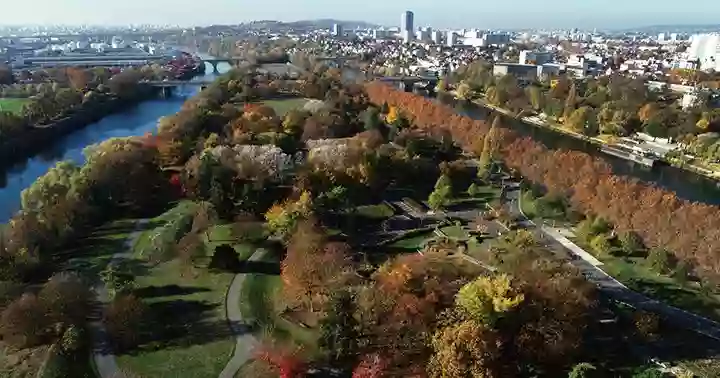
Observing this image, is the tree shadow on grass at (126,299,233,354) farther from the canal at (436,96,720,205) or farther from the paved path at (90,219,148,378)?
the canal at (436,96,720,205)

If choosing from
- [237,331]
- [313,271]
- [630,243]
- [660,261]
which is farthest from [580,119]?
[237,331]

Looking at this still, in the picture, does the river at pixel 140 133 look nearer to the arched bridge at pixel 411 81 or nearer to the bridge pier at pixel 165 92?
the bridge pier at pixel 165 92

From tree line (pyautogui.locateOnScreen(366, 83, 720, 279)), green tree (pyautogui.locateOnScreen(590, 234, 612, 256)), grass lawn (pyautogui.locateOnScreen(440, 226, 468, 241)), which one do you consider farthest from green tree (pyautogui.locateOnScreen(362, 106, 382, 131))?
green tree (pyautogui.locateOnScreen(590, 234, 612, 256))

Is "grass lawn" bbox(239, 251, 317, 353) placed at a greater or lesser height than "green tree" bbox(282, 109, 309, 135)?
lesser

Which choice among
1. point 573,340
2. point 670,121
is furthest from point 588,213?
point 670,121

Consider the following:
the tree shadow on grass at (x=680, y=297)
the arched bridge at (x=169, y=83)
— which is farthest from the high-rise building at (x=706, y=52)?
the tree shadow on grass at (x=680, y=297)

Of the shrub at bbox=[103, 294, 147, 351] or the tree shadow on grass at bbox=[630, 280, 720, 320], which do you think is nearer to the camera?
the shrub at bbox=[103, 294, 147, 351]

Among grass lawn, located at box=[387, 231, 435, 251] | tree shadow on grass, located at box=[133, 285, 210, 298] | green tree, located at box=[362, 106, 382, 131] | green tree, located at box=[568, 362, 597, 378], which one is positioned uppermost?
green tree, located at box=[362, 106, 382, 131]
